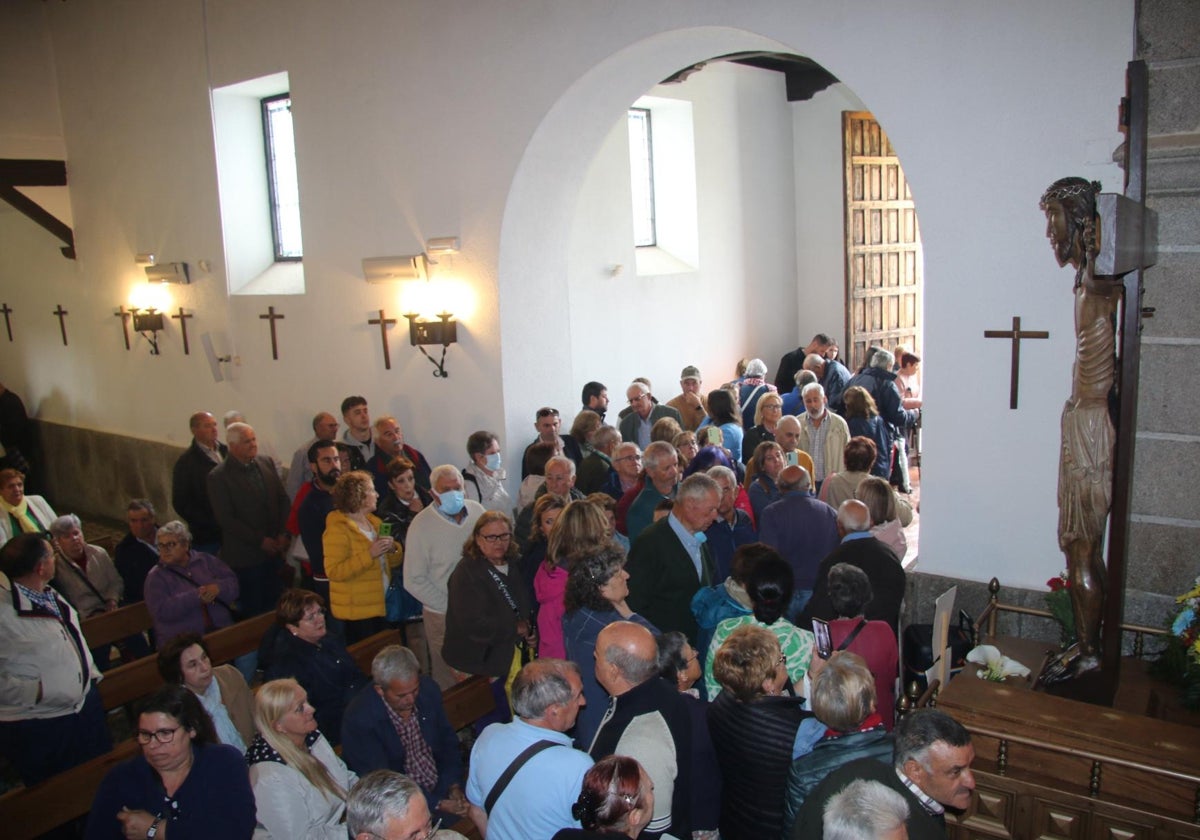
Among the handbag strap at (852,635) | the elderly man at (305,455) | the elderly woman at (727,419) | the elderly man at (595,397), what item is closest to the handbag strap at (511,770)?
the handbag strap at (852,635)

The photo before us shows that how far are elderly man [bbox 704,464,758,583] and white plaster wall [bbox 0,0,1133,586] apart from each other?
1053 millimetres

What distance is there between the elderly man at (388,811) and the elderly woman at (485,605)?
217cm

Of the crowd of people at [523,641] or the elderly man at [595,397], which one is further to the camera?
the elderly man at [595,397]

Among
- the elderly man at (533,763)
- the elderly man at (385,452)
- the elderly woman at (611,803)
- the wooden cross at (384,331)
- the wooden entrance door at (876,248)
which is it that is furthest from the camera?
the wooden entrance door at (876,248)

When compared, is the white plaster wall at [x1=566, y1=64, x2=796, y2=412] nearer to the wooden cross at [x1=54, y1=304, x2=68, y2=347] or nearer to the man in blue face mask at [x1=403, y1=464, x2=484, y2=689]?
the man in blue face mask at [x1=403, y1=464, x2=484, y2=689]

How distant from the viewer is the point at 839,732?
3.43 meters

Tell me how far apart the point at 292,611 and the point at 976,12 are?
461cm

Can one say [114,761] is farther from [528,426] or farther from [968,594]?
[968,594]

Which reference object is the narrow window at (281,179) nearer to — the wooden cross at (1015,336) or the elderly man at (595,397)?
the elderly man at (595,397)

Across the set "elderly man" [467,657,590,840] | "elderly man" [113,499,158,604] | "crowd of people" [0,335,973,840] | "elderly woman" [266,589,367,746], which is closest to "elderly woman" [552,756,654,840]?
"crowd of people" [0,335,973,840]

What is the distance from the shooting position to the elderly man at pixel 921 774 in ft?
10.1

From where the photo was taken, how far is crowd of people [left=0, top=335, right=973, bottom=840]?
3.34 meters

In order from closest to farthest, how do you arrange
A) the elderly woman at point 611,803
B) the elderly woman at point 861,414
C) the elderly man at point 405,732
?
the elderly woman at point 611,803, the elderly man at point 405,732, the elderly woman at point 861,414

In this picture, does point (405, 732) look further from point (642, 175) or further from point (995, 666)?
point (642, 175)
